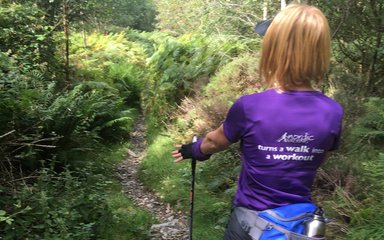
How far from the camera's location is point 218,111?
23.7 ft

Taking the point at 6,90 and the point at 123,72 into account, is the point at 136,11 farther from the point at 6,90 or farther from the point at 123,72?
the point at 6,90

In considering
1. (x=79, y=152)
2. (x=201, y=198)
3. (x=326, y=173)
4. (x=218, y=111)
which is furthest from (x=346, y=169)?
(x=79, y=152)

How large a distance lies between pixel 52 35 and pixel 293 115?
785 centimetres

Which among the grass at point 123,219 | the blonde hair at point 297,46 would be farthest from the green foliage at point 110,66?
A: the blonde hair at point 297,46

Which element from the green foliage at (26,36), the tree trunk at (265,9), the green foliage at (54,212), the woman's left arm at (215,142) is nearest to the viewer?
the woman's left arm at (215,142)

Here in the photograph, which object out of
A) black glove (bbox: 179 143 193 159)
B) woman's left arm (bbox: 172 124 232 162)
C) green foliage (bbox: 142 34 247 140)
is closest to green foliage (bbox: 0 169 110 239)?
black glove (bbox: 179 143 193 159)

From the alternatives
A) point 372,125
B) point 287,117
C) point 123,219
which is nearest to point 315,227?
point 287,117

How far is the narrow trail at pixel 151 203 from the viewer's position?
550cm

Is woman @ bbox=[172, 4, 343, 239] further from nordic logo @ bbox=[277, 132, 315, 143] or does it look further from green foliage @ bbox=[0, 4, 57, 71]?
green foliage @ bbox=[0, 4, 57, 71]

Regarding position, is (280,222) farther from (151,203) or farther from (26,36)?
(26,36)

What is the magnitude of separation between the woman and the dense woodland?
2.26 metres

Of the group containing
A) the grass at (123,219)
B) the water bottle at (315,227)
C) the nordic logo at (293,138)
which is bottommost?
the grass at (123,219)

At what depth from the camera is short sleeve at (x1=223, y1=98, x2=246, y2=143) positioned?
2037mm

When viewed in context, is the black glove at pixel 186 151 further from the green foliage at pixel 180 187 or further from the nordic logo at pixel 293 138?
the green foliage at pixel 180 187
